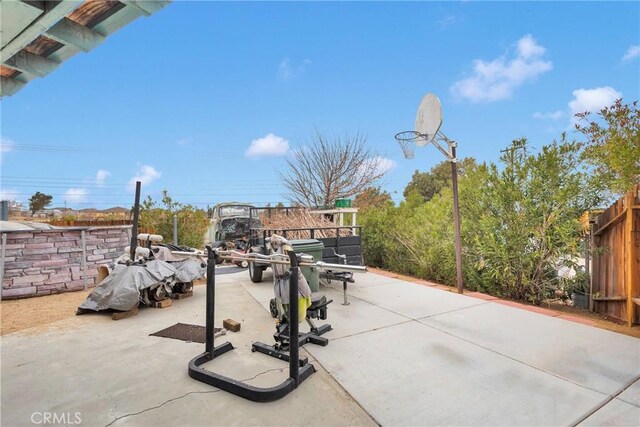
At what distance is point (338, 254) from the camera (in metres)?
5.54

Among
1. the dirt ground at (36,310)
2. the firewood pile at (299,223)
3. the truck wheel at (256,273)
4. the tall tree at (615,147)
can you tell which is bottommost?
the dirt ground at (36,310)

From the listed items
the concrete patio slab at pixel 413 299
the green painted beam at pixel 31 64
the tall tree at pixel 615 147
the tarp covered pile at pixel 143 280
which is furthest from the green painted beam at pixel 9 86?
the tall tree at pixel 615 147

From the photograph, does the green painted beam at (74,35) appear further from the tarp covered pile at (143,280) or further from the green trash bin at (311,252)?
the green trash bin at (311,252)

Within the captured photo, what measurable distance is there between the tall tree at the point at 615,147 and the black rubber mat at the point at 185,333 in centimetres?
497

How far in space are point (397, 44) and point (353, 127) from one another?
620 centimetres

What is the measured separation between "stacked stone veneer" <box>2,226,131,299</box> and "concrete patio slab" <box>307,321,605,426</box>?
5.22m

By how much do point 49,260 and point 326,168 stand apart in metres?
10.7

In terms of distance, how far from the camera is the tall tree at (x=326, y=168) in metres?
14.6

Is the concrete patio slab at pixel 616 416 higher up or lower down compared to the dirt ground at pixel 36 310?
higher up

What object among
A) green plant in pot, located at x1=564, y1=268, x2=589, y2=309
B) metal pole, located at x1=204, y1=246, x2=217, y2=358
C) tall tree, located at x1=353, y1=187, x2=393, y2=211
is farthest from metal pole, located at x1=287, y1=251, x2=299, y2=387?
tall tree, located at x1=353, y1=187, x2=393, y2=211

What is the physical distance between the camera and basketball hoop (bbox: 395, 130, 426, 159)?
606cm

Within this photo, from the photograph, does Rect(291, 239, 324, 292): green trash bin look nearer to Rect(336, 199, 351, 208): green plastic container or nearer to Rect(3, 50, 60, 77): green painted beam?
Rect(336, 199, 351, 208): green plastic container

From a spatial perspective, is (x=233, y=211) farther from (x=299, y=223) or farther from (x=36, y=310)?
(x=36, y=310)

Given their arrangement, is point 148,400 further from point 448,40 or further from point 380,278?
point 448,40
